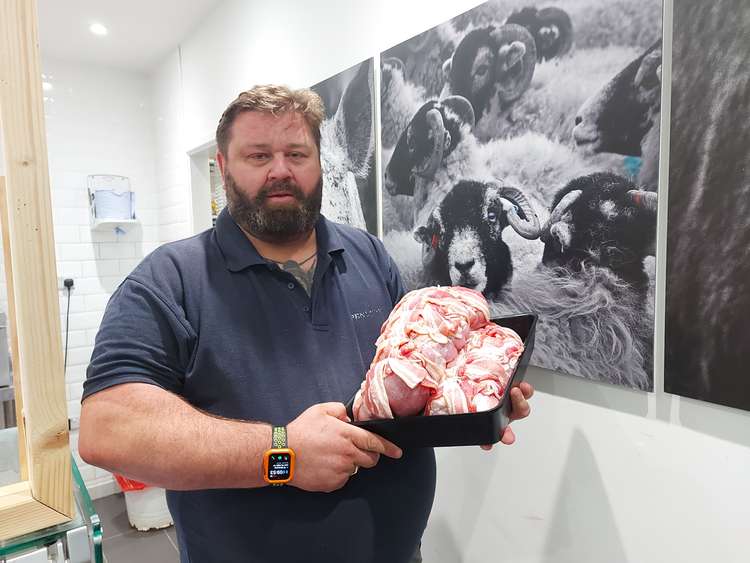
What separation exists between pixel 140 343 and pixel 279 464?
0.35 m

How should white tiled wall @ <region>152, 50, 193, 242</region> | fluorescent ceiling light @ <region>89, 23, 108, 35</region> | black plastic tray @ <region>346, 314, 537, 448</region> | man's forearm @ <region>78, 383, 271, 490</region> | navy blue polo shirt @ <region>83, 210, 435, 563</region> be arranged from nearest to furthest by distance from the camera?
black plastic tray @ <region>346, 314, 537, 448</region>
man's forearm @ <region>78, 383, 271, 490</region>
navy blue polo shirt @ <region>83, 210, 435, 563</region>
fluorescent ceiling light @ <region>89, 23, 108, 35</region>
white tiled wall @ <region>152, 50, 193, 242</region>

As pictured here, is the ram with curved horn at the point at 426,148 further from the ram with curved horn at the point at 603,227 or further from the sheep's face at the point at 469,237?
the ram with curved horn at the point at 603,227

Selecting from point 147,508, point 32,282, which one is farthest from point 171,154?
point 32,282

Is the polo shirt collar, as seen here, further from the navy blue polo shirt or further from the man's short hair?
the man's short hair

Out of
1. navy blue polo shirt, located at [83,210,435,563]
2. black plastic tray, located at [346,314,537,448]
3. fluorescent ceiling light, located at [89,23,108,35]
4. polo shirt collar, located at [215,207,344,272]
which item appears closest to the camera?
black plastic tray, located at [346,314,537,448]

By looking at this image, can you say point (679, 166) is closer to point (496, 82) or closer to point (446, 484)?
point (496, 82)

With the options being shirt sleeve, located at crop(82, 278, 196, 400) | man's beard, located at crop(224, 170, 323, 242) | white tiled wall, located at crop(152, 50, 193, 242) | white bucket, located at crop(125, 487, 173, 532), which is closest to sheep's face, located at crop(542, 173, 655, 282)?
man's beard, located at crop(224, 170, 323, 242)

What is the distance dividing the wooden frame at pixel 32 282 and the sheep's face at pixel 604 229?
1.03 metres

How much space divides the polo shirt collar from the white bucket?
2314 mm

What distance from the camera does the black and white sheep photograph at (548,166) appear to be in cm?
103

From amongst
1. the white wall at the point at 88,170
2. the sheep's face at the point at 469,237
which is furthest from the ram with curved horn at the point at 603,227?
the white wall at the point at 88,170

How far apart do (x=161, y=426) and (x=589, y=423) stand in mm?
982

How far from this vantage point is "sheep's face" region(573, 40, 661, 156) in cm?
A: 99

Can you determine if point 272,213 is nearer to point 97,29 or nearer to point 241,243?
point 241,243
